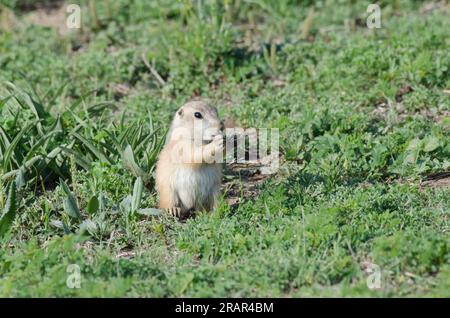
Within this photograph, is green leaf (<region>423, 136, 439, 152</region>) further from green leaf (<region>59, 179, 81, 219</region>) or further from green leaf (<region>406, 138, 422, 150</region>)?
green leaf (<region>59, 179, 81, 219</region>)

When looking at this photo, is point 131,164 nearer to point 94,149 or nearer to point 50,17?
point 94,149

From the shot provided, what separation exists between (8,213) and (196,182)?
55.0 inches

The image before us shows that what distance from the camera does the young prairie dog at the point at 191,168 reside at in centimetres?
700

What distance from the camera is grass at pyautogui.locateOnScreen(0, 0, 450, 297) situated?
5715 millimetres

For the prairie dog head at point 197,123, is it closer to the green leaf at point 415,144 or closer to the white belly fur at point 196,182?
the white belly fur at point 196,182

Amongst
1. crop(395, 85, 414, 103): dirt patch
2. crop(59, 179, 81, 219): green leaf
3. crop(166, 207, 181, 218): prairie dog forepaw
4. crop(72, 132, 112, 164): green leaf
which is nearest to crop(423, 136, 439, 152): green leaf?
crop(395, 85, 414, 103): dirt patch

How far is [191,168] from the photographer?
A: 7.02 metres

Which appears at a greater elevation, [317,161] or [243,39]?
[243,39]

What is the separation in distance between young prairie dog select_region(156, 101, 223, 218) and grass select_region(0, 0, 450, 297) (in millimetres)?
179

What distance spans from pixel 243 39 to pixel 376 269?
5.30m

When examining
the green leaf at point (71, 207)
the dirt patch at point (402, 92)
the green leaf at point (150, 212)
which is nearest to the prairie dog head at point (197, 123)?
the green leaf at point (150, 212)

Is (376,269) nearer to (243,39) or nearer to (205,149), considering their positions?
(205,149)
